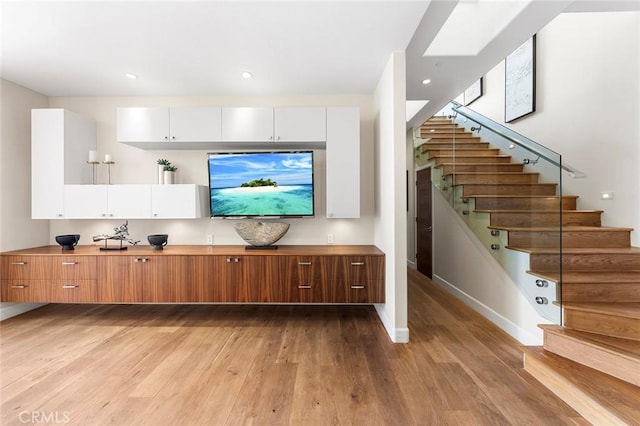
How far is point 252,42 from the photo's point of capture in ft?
8.49

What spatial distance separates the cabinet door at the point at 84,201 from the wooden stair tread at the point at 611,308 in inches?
176

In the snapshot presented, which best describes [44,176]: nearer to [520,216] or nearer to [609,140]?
[520,216]

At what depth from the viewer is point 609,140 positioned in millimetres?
3115

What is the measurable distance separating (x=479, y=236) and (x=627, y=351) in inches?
66.5

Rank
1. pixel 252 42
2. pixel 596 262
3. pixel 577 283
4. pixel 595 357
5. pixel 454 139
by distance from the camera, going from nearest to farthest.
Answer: pixel 595 357 < pixel 577 283 < pixel 252 42 < pixel 596 262 < pixel 454 139

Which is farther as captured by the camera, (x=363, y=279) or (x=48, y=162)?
(x=48, y=162)

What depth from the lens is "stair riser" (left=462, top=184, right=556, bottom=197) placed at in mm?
2682

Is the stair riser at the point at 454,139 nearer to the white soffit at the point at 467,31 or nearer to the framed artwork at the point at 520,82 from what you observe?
the framed artwork at the point at 520,82

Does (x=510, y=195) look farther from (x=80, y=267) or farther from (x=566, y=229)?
(x=80, y=267)

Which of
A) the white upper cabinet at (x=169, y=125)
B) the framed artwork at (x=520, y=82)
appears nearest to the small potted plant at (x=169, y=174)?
the white upper cabinet at (x=169, y=125)

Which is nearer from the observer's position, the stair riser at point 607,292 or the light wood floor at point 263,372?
the light wood floor at point 263,372

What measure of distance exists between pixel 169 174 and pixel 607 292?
169 inches

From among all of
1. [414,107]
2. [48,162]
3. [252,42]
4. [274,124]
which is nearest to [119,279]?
[48,162]

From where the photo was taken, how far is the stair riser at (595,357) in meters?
1.92
